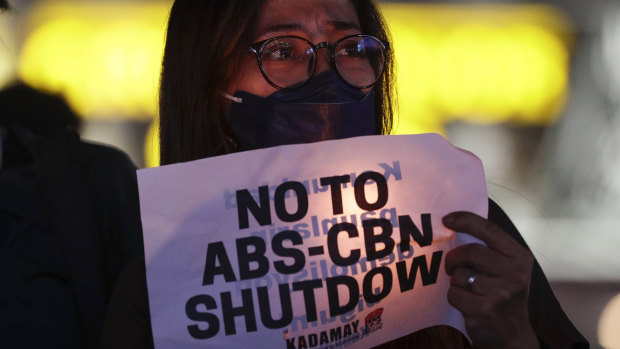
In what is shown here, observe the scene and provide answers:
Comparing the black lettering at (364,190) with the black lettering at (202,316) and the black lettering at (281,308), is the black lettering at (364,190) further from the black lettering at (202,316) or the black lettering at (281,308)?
the black lettering at (202,316)

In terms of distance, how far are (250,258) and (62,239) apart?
1.76ft

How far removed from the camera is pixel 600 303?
495cm

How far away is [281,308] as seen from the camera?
4.10 feet

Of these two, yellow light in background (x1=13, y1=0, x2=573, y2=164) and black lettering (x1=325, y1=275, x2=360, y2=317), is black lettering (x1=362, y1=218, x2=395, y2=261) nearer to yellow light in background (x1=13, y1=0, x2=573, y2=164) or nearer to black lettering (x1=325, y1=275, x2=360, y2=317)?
black lettering (x1=325, y1=275, x2=360, y2=317)

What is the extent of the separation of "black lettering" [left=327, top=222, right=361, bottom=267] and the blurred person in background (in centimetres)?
59

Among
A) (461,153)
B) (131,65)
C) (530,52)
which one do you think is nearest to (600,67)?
(530,52)

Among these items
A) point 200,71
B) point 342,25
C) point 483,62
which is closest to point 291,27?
point 342,25

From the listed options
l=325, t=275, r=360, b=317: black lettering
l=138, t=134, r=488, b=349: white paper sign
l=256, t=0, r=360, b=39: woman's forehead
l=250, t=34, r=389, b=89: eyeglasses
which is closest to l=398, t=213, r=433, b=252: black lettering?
l=138, t=134, r=488, b=349: white paper sign

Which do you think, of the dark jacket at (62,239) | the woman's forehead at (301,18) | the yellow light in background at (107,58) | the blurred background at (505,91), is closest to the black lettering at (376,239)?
the woman's forehead at (301,18)

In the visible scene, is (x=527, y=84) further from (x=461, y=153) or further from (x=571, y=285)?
(x=461, y=153)

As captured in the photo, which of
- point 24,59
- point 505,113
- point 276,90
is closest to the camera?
point 276,90

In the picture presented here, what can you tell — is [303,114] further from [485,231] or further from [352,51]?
[485,231]

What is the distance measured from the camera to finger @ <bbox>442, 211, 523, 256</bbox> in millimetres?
1240

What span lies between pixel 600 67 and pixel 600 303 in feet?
5.64
